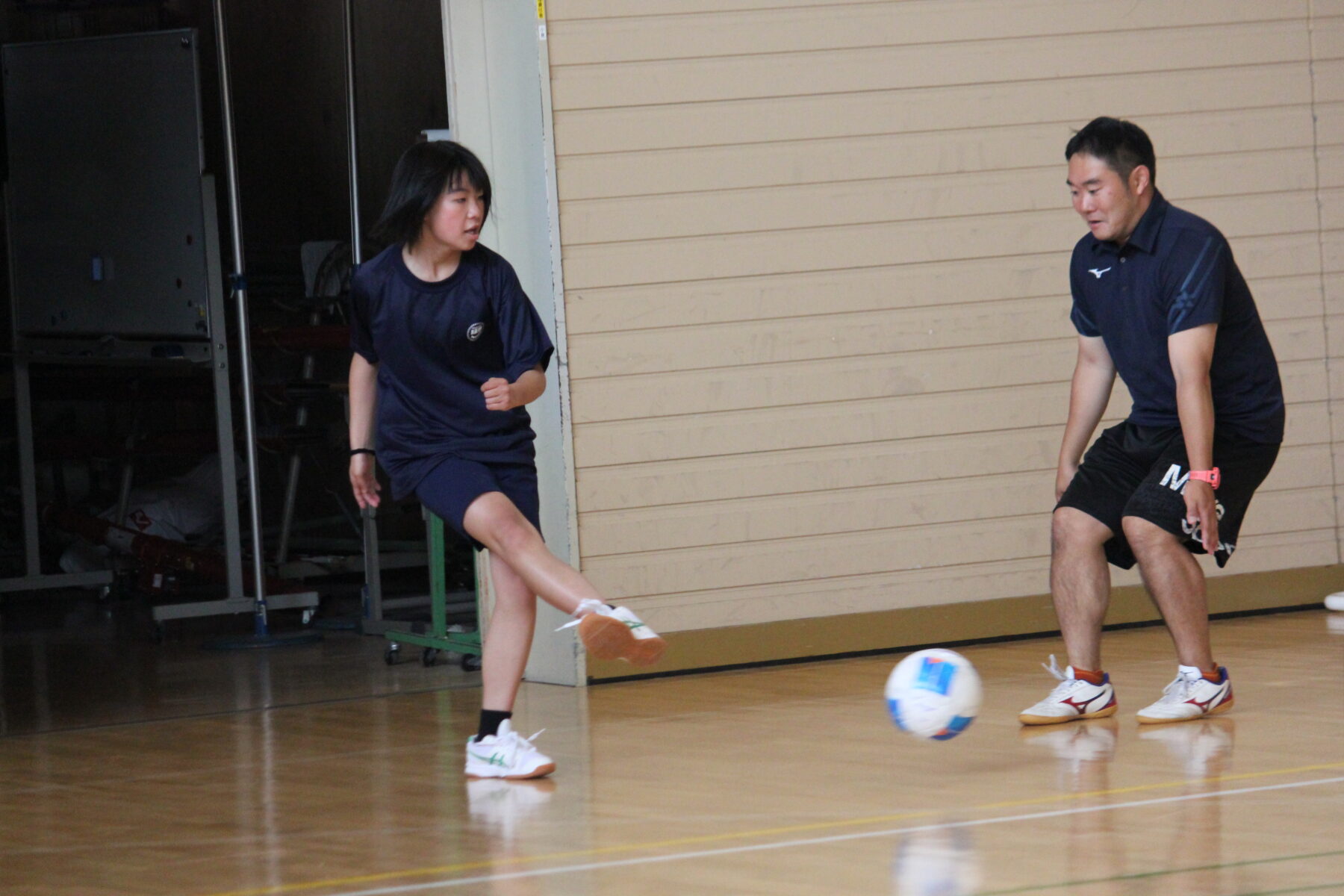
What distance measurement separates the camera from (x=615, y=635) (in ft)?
12.0

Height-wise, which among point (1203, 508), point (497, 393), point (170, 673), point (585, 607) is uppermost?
point (497, 393)

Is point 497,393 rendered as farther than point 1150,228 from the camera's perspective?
No

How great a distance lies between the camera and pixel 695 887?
295 centimetres

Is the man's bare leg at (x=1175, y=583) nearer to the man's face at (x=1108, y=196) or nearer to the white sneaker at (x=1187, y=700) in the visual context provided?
the white sneaker at (x=1187, y=700)

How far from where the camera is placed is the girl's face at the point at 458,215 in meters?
4.05

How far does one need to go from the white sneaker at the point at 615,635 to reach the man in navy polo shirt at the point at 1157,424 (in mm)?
1244

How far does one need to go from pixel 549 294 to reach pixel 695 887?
3.00m

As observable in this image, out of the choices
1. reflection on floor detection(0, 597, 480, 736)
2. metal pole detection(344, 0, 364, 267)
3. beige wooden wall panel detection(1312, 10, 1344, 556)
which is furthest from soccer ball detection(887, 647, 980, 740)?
metal pole detection(344, 0, 364, 267)


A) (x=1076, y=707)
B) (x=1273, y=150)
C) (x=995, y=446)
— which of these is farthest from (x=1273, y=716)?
(x=1273, y=150)

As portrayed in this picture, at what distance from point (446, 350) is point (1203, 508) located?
1.87 metres

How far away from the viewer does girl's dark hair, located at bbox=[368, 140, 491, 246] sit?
13.3ft

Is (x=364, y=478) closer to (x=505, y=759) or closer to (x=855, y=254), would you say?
(x=505, y=759)

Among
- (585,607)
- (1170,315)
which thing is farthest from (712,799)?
(1170,315)

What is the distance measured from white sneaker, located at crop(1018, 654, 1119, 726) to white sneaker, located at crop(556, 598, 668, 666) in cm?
122
